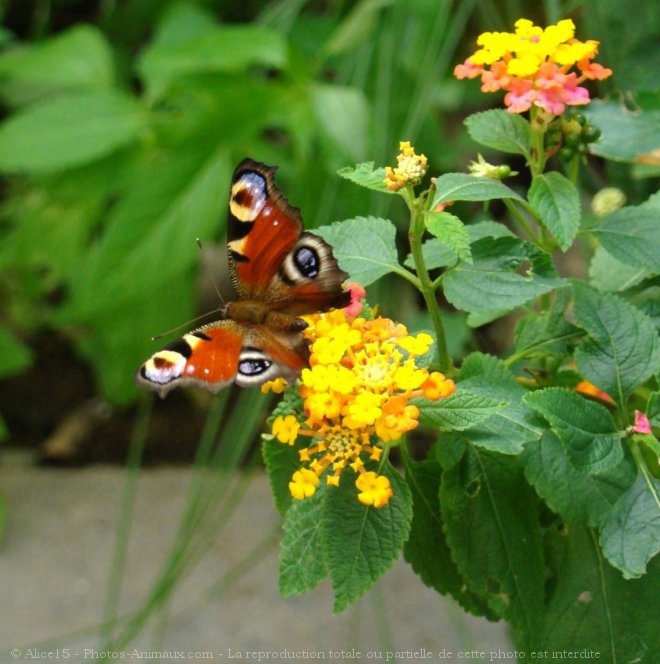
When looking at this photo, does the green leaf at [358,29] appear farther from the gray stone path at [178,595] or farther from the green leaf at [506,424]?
the green leaf at [506,424]

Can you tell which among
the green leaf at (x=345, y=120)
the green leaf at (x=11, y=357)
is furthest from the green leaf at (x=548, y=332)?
the green leaf at (x=11, y=357)

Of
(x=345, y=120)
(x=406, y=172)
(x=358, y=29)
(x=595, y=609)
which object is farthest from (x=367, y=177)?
(x=358, y=29)

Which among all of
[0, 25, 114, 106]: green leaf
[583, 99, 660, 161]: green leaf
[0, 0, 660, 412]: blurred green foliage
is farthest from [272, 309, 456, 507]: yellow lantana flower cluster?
[0, 25, 114, 106]: green leaf

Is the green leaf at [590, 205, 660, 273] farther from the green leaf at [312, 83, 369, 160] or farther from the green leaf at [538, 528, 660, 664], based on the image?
the green leaf at [312, 83, 369, 160]

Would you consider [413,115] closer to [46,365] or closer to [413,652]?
[413,652]

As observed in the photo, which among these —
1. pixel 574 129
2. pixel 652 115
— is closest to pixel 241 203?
pixel 574 129

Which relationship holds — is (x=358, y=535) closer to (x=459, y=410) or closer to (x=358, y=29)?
(x=459, y=410)
